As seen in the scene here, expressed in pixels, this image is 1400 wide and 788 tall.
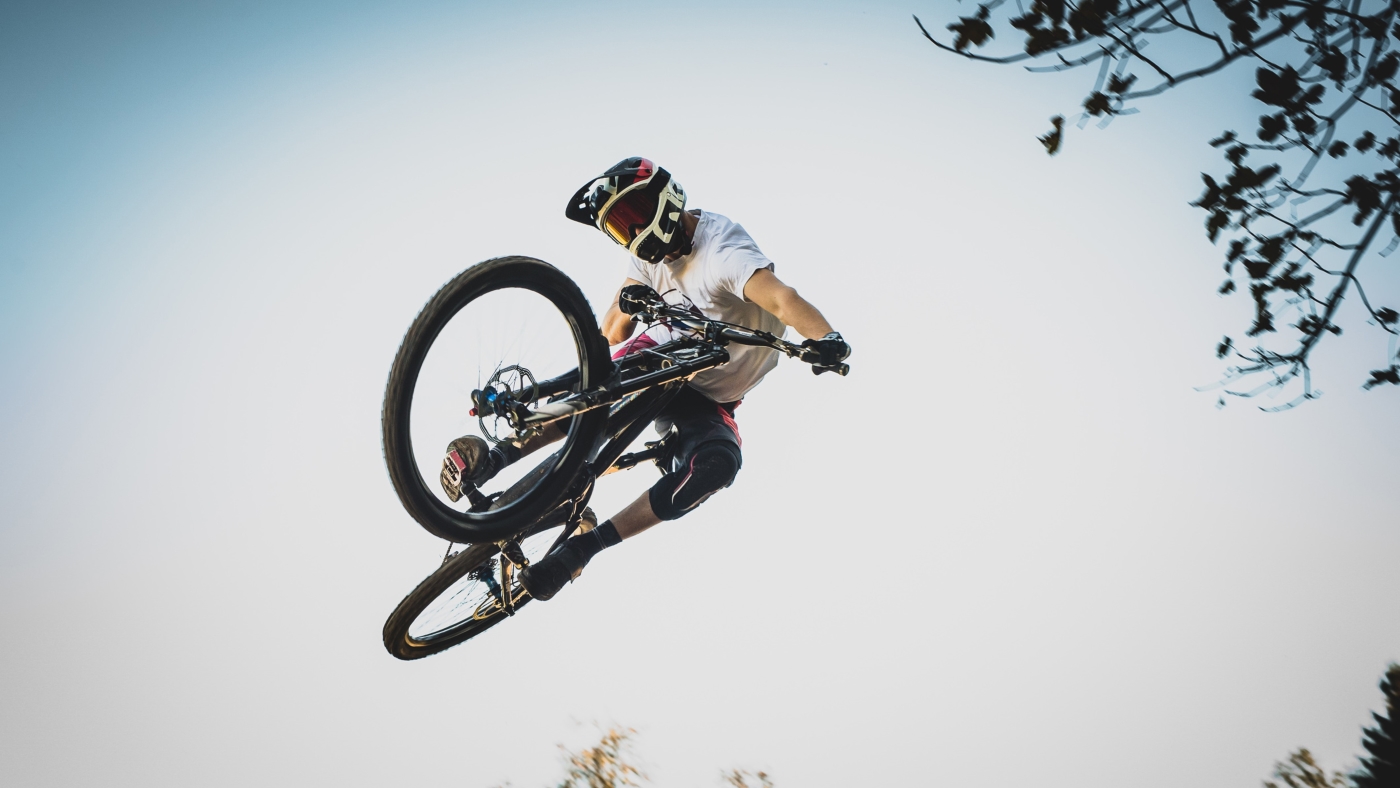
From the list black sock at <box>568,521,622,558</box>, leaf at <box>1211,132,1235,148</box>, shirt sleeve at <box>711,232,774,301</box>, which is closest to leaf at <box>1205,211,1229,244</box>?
leaf at <box>1211,132,1235,148</box>

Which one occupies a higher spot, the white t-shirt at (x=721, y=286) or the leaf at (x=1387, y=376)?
the white t-shirt at (x=721, y=286)

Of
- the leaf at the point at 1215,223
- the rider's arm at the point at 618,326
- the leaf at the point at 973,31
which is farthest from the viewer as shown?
the rider's arm at the point at 618,326

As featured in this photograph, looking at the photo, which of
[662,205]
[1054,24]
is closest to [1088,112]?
[1054,24]

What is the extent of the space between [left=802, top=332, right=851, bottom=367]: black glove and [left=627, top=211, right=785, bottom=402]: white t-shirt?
0.55 metres

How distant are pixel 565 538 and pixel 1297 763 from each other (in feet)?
37.2

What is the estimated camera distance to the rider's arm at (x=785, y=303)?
12.9 feet

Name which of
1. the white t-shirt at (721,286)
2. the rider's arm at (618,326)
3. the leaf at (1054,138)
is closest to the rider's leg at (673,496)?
the white t-shirt at (721,286)

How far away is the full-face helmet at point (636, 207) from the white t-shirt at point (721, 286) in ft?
0.57

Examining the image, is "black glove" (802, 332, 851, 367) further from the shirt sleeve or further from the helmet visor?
the helmet visor

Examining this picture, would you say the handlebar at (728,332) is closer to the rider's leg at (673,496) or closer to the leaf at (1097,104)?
the rider's leg at (673,496)

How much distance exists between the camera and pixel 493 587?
4.21m

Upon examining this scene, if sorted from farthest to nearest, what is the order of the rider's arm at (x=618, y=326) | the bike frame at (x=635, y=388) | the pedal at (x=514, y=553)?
the rider's arm at (x=618, y=326), the pedal at (x=514, y=553), the bike frame at (x=635, y=388)

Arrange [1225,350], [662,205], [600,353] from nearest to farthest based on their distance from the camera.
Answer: [1225,350] → [600,353] → [662,205]

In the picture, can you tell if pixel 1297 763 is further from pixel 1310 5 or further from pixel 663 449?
pixel 1310 5
